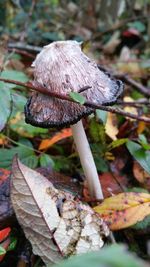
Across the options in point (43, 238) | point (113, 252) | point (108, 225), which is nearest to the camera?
point (113, 252)

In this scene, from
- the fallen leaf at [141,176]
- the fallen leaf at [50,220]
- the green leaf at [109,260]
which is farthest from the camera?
the fallen leaf at [141,176]

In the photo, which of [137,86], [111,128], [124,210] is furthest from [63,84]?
[137,86]

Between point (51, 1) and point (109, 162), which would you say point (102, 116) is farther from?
point (51, 1)

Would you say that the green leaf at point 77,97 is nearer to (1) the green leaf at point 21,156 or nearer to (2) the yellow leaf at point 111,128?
(1) the green leaf at point 21,156

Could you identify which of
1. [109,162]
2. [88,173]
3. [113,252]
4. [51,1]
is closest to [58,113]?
[88,173]

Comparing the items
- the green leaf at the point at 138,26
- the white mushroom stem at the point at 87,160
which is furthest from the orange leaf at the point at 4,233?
the green leaf at the point at 138,26

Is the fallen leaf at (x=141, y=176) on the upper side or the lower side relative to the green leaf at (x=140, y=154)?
lower
